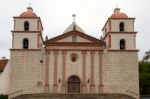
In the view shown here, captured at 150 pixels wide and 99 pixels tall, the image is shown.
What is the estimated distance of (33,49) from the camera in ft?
144

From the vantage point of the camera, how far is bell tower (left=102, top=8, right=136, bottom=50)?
4453 centimetres

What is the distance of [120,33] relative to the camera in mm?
44750

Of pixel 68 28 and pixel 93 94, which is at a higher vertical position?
pixel 68 28

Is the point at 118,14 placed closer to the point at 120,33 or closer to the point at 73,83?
the point at 120,33

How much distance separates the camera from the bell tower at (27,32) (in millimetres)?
44281

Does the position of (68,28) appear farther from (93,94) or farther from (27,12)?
(93,94)

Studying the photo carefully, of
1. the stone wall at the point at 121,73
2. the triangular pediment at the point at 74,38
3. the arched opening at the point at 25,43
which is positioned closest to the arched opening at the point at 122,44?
the stone wall at the point at 121,73

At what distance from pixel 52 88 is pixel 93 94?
5617mm

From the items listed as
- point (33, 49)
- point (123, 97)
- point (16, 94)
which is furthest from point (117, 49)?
point (16, 94)

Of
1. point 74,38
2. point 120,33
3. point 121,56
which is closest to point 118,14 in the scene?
→ point 120,33

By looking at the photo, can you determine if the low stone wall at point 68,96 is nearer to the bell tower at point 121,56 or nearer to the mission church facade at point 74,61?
the mission church facade at point 74,61

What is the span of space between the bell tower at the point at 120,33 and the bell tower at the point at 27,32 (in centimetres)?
841

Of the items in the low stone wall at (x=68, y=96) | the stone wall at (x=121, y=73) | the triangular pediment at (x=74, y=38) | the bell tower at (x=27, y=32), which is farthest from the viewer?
the triangular pediment at (x=74, y=38)

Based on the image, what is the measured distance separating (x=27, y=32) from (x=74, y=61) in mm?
6484
